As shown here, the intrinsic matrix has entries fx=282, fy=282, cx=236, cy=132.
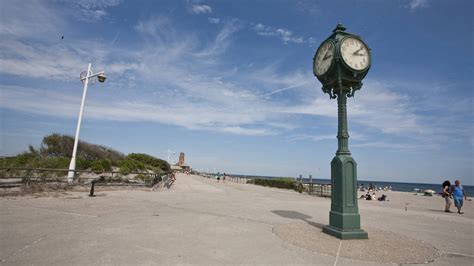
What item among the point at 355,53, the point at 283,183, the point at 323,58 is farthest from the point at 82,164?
the point at 355,53

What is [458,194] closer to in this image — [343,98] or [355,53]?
[343,98]

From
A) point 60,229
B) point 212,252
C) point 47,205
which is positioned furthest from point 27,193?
point 212,252

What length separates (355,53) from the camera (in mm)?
7195

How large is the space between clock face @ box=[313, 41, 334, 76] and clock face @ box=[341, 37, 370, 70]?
320mm

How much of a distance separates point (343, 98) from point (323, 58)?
1325 mm

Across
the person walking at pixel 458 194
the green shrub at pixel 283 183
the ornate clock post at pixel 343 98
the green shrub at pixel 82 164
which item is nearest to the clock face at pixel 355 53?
the ornate clock post at pixel 343 98

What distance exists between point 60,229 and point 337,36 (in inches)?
312

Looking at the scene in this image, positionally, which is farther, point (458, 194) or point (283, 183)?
point (283, 183)

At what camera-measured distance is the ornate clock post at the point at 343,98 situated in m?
6.54

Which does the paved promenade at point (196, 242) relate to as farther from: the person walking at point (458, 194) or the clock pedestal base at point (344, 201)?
the person walking at point (458, 194)

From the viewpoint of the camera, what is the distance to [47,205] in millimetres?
9273

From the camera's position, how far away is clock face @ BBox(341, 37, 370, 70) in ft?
23.2

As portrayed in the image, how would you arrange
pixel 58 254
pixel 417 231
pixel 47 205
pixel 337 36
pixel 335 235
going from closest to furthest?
pixel 58 254, pixel 335 235, pixel 337 36, pixel 417 231, pixel 47 205

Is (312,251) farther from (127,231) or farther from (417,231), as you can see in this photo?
(417,231)
